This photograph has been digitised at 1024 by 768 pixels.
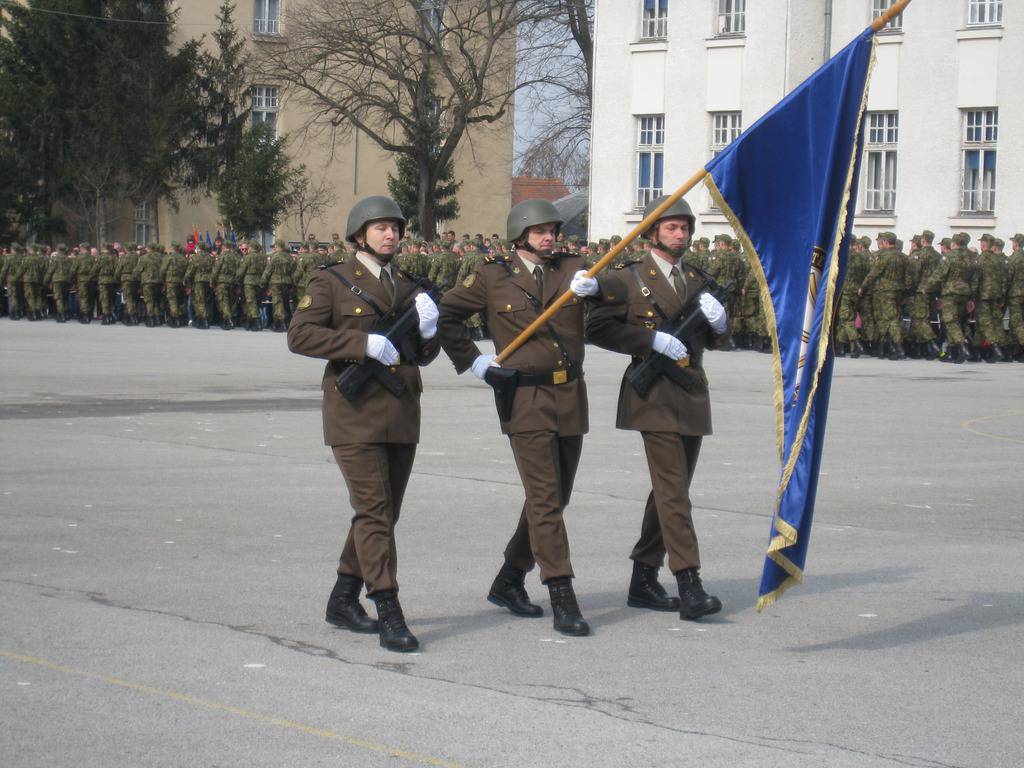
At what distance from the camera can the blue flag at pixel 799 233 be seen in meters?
7.20

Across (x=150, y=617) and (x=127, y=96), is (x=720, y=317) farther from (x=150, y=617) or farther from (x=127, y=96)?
(x=127, y=96)

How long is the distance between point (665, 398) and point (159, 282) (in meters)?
31.3

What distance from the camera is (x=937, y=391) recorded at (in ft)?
68.0

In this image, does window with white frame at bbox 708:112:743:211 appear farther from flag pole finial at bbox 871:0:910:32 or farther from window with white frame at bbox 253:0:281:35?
flag pole finial at bbox 871:0:910:32

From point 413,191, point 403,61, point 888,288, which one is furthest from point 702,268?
point 413,191

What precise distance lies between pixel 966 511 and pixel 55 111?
4929 cm

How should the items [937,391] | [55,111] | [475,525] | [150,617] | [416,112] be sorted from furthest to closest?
[55,111] → [416,112] → [937,391] → [475,525] → [150,617]

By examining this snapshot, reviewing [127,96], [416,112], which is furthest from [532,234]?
[127,96]

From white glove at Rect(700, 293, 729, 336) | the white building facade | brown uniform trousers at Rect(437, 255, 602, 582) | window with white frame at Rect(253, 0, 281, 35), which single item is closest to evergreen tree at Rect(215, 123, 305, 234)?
window with white frame at Rect(253, 0, 281, 35)

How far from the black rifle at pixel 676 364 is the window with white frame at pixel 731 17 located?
30.2 metres

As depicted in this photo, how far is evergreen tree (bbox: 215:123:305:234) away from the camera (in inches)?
1924

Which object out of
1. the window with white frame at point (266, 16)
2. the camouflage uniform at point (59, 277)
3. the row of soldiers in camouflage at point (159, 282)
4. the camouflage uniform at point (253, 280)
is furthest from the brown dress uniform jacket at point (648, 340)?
the window with white frame at point (266, 16)

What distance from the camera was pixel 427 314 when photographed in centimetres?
727

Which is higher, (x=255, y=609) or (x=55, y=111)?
(x=55, y=111)
